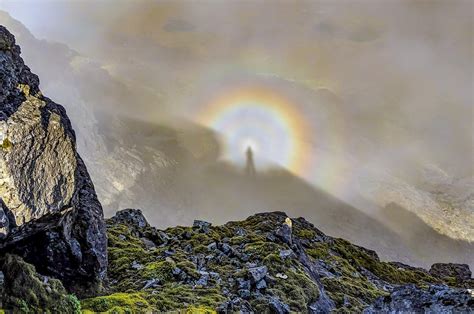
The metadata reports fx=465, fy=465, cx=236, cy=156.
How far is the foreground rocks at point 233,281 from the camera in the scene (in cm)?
3123

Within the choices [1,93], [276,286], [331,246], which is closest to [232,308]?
[276,286]

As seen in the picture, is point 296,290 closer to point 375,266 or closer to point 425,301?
point 425,301

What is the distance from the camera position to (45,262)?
29062mm

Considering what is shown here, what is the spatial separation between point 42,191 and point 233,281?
53.5 ft

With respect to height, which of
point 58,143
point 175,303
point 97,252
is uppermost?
point 58,143

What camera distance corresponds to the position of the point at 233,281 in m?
36.2

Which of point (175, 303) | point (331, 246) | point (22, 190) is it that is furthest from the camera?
point (331, 246)

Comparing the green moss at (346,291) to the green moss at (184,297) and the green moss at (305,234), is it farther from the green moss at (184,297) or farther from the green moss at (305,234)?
the green moss at (305,234)

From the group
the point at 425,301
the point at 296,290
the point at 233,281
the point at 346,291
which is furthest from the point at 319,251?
the point at 425,301

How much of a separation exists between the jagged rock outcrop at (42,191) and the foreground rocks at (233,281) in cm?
351

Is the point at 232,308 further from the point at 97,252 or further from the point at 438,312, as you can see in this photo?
the point at 438,312

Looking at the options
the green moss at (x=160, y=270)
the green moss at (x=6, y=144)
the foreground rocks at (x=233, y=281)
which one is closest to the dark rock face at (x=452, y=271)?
the foreground rocks at (x=233, y=281)

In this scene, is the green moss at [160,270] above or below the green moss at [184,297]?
above

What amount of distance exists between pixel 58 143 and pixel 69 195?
3.37 meters
